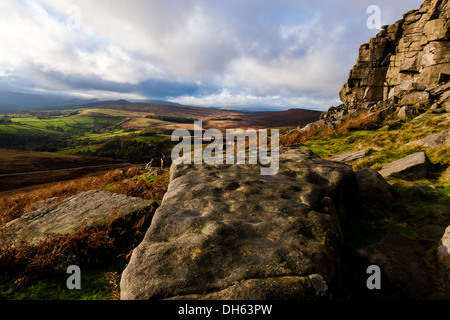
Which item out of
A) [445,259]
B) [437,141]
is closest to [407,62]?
[437,141]

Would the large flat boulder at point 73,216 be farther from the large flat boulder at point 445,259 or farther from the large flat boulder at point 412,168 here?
the large flat boulder at point 412,168

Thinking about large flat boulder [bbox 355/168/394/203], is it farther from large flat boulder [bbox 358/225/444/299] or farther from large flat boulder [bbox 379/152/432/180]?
large flat boulder [bbox 379/152/432/180]

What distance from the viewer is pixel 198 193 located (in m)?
5.26

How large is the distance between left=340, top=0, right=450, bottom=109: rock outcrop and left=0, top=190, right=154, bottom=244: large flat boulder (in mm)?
29570

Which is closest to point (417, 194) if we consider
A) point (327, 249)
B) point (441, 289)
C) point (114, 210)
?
point (441, 289)

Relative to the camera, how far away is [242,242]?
11.3 ft

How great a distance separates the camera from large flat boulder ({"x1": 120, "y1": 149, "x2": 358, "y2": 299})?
8.64ft

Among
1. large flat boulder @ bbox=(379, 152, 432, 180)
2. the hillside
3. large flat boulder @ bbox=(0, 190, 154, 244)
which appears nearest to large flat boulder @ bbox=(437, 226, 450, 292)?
the hillside

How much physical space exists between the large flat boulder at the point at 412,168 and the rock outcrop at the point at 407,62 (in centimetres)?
1839

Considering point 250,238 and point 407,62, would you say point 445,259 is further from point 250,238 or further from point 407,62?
point 407,62

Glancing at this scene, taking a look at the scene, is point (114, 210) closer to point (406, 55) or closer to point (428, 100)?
point (428, 100)

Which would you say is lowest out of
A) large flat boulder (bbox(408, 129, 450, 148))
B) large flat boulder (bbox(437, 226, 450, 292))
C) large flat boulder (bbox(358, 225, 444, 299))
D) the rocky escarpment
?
large flat boulder (bbox(358, 225, 444, 299))

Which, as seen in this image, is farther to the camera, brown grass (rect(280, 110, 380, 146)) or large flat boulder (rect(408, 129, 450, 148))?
brown grass (rect(280, 110, 380, 146))

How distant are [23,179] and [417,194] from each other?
5065cm
